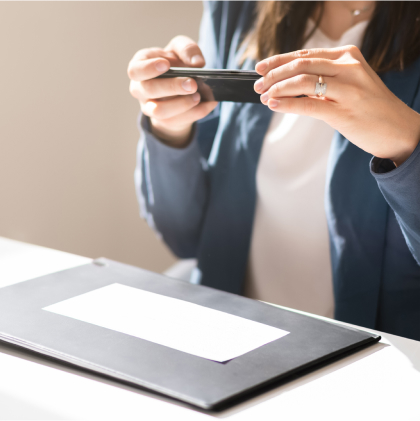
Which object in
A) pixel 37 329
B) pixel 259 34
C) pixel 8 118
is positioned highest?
pixel 259 34

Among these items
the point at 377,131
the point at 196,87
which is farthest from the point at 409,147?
the point at 196,87

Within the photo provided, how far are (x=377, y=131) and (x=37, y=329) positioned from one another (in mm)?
402

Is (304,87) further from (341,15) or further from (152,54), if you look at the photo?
(341,15)

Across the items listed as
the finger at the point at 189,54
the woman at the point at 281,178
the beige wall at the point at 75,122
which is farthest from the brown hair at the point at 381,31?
the beige wall at the point at 75,122

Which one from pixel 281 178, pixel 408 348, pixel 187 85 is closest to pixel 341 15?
pixel 281 178

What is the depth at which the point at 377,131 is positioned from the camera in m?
0.55

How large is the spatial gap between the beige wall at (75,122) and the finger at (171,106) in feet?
2.15

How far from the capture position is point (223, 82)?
24.4 inches

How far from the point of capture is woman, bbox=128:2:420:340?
80 centimetres

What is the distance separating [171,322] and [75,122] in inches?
41.0

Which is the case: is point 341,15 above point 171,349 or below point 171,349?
above

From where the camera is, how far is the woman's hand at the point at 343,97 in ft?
1.70

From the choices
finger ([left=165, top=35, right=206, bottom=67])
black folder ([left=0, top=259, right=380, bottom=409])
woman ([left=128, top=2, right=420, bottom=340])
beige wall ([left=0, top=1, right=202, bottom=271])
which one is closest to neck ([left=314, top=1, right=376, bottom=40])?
woman ([left=128, top=2, right=420, bottom=340])

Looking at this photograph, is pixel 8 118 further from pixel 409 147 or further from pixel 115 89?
pixel 409 147
